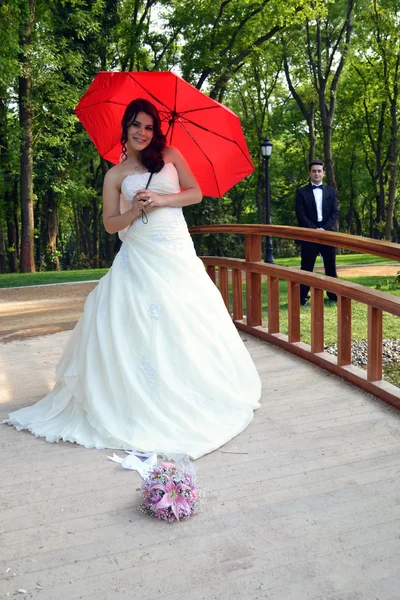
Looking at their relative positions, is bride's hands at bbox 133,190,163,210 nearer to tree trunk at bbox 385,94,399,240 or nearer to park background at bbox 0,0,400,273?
park background at bbox 0,0,400,273

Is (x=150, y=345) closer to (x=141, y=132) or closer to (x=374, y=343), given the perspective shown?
(x=141, y=132)

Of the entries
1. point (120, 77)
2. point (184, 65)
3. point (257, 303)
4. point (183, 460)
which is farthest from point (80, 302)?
point (184, 65)

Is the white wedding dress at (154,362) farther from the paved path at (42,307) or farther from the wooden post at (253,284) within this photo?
the paved path at (42,307)

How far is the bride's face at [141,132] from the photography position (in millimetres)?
3809

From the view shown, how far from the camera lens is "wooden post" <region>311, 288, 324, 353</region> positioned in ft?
15.6

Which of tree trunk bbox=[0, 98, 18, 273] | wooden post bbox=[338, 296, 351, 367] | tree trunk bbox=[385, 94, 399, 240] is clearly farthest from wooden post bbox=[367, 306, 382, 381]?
tree trunk bbox=[385, 94, 399, 240]

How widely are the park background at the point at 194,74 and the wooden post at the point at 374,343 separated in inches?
461

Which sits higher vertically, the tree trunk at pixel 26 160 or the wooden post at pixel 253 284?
the tree trunk at pixel 26 160

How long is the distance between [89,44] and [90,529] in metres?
20.0

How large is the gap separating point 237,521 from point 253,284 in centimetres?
343

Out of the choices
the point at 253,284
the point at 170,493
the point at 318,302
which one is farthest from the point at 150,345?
the point at 253,284

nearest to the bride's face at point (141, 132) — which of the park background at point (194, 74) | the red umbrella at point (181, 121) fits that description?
the red umbrella at point (181, 121)

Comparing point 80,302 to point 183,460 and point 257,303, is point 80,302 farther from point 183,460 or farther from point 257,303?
point 183,460

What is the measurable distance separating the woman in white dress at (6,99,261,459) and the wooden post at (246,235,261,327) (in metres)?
1.75
